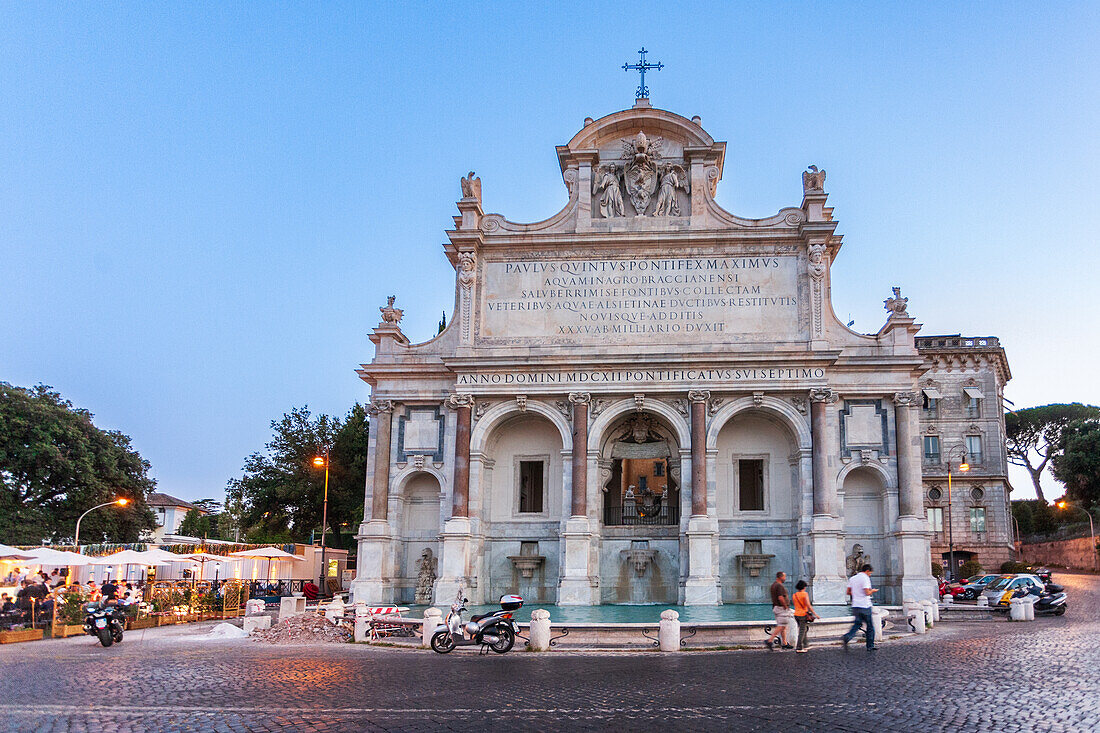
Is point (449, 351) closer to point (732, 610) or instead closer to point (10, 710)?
point (732, 610)

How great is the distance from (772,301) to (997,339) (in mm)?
35521

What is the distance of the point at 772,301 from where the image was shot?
114ft

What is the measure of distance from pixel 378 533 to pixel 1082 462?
179 ft

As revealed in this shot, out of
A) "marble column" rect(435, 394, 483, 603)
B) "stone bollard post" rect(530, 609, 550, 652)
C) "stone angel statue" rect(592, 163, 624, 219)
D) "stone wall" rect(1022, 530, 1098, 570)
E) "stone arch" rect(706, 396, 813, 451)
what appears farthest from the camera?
"stone wall" rect(1022, 530, 1098, 570)

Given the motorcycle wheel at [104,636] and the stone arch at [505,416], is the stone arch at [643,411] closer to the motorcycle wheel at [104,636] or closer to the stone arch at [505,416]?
the stone arch at [505,416]

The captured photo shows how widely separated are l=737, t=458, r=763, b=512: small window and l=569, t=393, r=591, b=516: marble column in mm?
6176

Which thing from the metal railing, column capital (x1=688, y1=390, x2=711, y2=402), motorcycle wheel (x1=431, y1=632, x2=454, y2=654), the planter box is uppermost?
column capital (x1=688, y1=390, x2=711, y2=402)

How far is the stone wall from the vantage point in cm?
6500

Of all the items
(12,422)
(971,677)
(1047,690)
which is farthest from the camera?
(12,422)

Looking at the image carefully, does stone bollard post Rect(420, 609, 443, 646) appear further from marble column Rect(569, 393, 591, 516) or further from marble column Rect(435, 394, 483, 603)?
marble column Rect(569, 393, 591, 516)

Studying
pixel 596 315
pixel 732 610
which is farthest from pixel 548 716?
pixel 596 315

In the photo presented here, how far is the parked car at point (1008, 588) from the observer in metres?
32.6

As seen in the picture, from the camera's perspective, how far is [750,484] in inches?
1379

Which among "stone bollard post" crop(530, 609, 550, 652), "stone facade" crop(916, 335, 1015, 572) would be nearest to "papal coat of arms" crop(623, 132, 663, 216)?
"stone bollard post" crop(530, 609, 550, 652)
